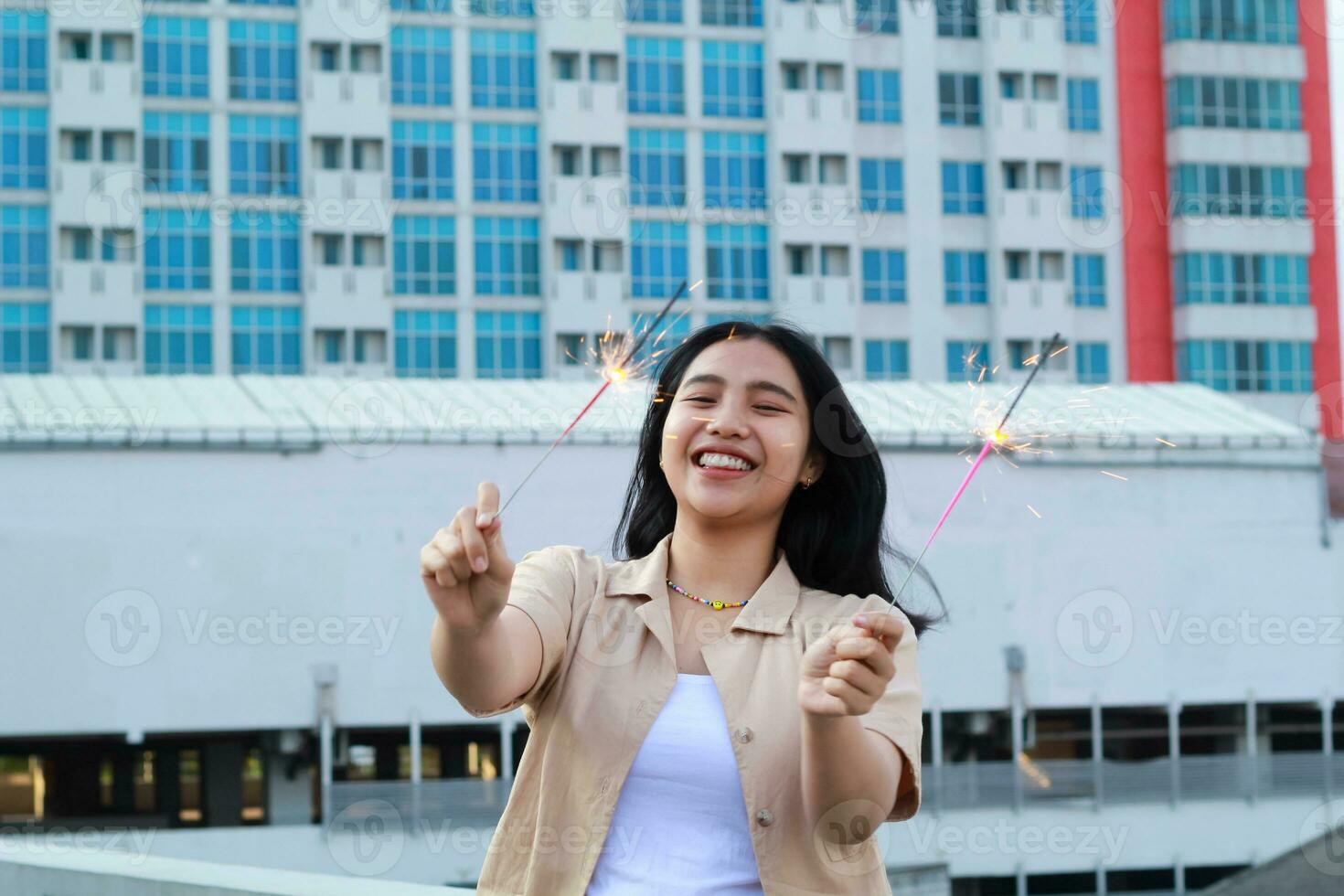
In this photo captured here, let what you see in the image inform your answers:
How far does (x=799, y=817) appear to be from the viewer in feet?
8.25

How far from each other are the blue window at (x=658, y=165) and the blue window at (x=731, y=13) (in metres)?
3.21

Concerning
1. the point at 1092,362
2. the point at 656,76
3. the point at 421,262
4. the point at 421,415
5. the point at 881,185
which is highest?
the point at 656,76

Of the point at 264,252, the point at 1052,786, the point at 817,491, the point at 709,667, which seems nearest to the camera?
the point at 709,667

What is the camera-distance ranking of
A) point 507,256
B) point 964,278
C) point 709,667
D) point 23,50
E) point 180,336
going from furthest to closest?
1. point 964,278
2. point 507,256
3. point 180,336
4. point 23,50
5. point 709,667

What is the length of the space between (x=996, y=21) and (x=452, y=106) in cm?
1514

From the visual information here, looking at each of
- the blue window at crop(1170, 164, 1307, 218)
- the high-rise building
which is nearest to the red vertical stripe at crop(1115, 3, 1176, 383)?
the high-rise building

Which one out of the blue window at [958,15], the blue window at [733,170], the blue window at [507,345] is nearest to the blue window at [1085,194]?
the blue window at [958,15]

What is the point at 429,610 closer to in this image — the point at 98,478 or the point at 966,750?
the point at 98,478

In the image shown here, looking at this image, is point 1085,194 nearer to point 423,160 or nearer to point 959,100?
point 959,100

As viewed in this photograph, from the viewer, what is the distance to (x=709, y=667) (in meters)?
2.64

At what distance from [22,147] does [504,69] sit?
12.1m

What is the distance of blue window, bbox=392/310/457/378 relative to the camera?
43938 millimetres

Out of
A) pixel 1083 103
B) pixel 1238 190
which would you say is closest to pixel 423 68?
pixel 1083 103

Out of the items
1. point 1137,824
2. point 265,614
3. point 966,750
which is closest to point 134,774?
point 265,614
